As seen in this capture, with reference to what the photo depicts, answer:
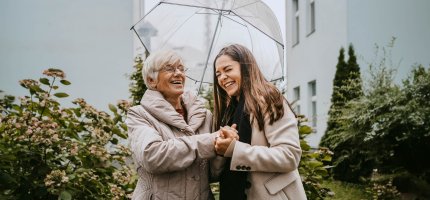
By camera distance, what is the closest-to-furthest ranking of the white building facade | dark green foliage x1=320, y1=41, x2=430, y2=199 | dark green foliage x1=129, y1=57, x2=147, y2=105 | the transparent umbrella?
the transparent umbrella, dark green foliage x1=320, y1=41, x2=430, y2=199, dark green foliage x1=129, y1=57, x2=147, y2=105, the white building facade

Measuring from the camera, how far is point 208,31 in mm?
2900

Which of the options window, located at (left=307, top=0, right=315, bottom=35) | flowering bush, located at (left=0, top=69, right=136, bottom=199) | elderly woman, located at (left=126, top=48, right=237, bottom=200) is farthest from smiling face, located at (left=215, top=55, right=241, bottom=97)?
window, located at (left=307, top=0, right=315, bottom=35)

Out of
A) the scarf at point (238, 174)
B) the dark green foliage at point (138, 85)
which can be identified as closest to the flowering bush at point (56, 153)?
the scarf at point (238, 174)

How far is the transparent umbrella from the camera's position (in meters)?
2.80

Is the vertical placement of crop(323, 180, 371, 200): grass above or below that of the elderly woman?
below

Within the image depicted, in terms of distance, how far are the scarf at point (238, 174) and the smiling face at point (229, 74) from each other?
0.20ft

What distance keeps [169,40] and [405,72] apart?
913 cm

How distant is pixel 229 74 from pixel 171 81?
0.28m

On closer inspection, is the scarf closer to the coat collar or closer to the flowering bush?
the coat collar

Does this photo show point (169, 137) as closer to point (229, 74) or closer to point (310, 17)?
point (229, 74)

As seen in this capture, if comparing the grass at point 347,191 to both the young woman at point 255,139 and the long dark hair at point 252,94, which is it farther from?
the young woman at point 255,139

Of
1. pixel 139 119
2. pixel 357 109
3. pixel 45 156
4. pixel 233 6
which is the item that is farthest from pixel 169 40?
pixel 357 109

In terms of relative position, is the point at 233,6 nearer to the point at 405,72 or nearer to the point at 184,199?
the point at 184,199

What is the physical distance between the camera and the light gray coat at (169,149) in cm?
204
